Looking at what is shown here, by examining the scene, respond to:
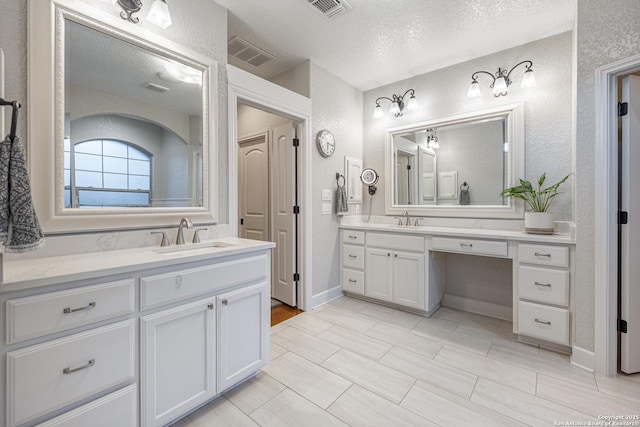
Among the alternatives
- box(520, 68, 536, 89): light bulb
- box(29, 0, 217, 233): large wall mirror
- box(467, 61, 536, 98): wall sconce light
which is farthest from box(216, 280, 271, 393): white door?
box(520, 68, 536, 89): light bulb

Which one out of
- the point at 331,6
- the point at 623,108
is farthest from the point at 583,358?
the point at 331,6

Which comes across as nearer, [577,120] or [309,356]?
[577,120]

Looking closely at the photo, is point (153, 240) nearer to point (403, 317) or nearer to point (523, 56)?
point (403, 317)

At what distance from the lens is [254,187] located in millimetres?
3701

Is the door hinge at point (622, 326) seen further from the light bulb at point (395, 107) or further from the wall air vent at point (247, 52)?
the wall air vent at point (247, 52)

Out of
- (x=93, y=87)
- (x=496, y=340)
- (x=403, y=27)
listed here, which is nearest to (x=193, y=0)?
(x=93, y=87)

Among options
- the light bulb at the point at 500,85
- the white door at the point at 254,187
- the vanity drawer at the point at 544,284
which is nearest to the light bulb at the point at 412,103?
the light bulb at the point at 500,85

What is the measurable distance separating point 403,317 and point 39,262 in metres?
2.85

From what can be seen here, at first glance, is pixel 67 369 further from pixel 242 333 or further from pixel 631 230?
pixel 631 230

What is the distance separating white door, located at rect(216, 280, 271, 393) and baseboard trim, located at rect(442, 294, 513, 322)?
7.39 ft

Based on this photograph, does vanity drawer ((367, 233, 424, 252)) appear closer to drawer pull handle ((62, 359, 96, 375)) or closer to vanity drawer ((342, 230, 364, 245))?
vanity drawer ((342, 230, 364, 245))

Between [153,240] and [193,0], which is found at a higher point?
[193,0]

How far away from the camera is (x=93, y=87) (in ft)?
5.24

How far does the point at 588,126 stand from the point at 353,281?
2499 mm
